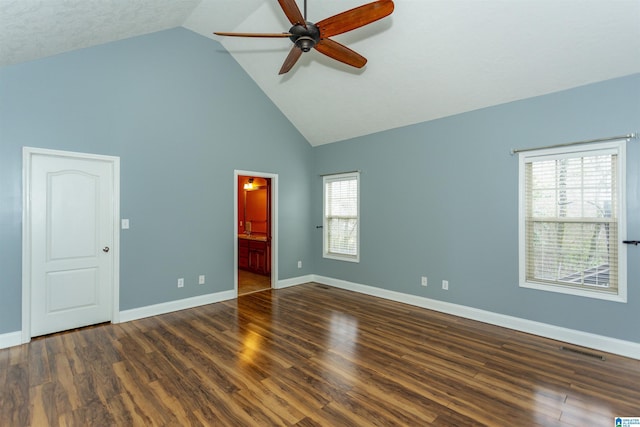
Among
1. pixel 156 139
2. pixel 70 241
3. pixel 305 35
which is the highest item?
pixel 305 35

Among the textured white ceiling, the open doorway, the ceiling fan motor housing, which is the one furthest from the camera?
the open doorway

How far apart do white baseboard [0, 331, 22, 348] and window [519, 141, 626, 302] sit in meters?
5.62

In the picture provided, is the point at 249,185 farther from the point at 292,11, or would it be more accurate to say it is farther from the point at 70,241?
the point at 292,11

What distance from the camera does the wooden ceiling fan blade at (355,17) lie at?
2283 mm

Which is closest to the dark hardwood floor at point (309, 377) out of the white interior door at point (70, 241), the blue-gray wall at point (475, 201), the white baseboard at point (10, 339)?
the white baseboard at point (10, 339)

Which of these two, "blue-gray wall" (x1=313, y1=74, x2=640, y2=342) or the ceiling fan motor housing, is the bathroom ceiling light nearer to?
"blue-gray wall" (x1=313, y1=74, x2=640, y2=342)

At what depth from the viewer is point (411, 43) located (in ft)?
11.4

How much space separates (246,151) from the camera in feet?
17.0

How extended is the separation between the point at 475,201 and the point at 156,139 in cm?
441

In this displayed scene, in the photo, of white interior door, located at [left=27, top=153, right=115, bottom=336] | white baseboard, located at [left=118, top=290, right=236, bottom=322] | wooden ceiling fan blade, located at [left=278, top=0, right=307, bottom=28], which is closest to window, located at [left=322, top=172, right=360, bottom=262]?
white baseboard, located at [left=118, top=290, right=236, bottom=322]

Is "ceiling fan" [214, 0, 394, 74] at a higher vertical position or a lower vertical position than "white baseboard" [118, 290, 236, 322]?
higher

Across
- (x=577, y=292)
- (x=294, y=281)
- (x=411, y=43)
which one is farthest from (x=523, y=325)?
(x=294, y=281)

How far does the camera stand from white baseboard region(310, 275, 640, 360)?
118 inches

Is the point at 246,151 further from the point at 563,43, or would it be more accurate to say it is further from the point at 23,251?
the point at 563,43
